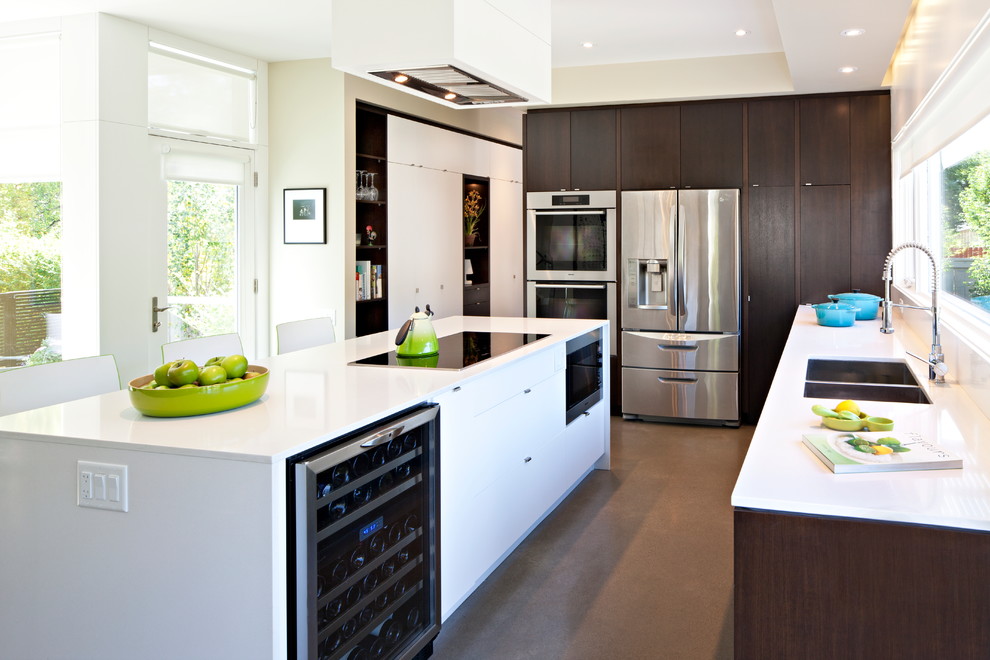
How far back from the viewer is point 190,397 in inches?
90.5

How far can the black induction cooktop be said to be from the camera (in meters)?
3.29

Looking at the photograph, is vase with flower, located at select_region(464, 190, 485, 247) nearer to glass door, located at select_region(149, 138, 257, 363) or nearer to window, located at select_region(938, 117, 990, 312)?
glass door, located at select_region(149, 138, 257, 363)

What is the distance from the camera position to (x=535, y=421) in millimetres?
3773

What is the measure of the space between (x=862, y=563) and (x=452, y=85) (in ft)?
8.22

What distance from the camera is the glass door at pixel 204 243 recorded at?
5.61 metres

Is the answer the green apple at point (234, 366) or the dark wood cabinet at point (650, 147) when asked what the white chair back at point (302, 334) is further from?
the dark wood cabinet at point (650, 147)

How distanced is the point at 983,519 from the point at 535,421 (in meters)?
2.30

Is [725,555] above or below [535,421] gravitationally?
below

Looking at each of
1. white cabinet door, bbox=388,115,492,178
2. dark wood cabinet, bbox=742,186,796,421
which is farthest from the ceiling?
white cabinet door, bbox=388,115,492,178

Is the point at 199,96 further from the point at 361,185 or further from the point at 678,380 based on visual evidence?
the point at 678,380

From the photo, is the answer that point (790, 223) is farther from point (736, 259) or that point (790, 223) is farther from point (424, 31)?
point (424, 31)

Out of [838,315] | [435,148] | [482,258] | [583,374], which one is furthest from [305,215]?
[838,315]

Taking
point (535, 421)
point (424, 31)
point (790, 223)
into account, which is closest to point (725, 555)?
point (535, 421)

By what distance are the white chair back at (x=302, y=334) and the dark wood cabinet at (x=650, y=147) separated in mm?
2976
